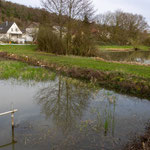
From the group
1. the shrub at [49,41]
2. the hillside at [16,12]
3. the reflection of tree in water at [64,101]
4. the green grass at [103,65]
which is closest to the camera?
the reflection of tree in water at [64,101]

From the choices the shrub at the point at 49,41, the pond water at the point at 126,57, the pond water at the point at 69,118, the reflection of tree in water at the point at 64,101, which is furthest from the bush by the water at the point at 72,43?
the pond water at the point at 69,118

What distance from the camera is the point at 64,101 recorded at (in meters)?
7.34

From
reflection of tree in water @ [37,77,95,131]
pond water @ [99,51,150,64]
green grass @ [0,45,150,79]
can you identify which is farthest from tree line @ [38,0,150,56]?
reflection of tree in water @ [37,77,95,131]

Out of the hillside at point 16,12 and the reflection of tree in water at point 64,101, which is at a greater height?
the hillside at point 16,12

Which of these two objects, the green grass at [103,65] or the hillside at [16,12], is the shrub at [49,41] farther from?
the hillside at [16,12]

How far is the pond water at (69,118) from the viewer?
4543 mm

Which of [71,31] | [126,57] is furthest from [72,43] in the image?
[126,57]

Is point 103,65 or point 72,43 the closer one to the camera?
point 103,65

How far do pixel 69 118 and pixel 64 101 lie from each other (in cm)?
158

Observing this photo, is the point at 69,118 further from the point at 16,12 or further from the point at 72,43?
the point at 16,12

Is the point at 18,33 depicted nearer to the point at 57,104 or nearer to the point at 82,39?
the point at 82,39

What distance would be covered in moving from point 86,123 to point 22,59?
47.5 feet

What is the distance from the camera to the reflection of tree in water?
5.81m

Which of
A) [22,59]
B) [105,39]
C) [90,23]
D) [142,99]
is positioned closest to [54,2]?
[90,23]
